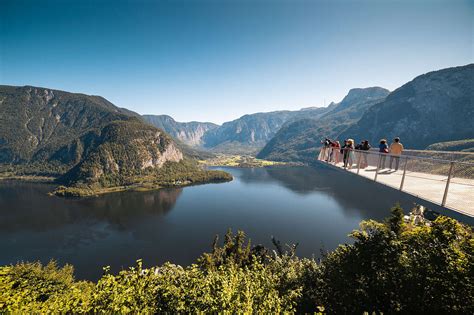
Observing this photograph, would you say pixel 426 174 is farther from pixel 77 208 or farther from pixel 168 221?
pixel 77 208

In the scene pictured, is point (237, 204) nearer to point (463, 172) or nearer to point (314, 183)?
point (314, 183)

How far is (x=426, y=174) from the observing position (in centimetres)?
1414

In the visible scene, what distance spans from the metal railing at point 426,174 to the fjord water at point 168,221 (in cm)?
5669

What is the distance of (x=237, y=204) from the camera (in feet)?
408

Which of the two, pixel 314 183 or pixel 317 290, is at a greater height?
pixel 317 290

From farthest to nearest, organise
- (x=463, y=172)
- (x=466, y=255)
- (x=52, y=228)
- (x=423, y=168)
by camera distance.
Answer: (x=52, y=228)
(x=423, y=168)
(x=466, y=255)
(x=463, y=172)

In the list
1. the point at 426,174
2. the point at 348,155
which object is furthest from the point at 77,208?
Result: the point at 426,174

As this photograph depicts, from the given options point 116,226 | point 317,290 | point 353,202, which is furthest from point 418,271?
point 353,202

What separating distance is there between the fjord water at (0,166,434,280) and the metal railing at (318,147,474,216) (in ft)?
186

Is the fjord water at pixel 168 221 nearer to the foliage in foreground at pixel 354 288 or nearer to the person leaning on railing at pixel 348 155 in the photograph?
the foliage in foreground at pixel 354 288

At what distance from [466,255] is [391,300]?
4528 mm

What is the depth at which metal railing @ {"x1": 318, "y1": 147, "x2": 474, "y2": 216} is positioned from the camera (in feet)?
33.5

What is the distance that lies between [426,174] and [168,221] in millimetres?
101165

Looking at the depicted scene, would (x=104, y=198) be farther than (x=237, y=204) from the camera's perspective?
Yes
